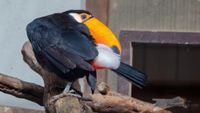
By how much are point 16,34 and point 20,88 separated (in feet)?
2.66

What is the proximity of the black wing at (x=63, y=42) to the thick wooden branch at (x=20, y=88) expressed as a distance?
5.1 inches

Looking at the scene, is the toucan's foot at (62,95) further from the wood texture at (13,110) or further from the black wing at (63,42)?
the wood texture at (13,110)

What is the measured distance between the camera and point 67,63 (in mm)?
2092

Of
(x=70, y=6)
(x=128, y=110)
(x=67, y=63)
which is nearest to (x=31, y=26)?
(x=67, y=63)

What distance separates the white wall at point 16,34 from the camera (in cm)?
311

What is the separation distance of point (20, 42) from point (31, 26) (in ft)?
2.83

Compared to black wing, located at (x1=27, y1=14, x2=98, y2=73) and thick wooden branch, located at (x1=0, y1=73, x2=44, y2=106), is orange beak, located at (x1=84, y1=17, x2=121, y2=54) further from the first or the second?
thick wooden branch, located at (x1=0, y1=73, x2=44, y2=106)

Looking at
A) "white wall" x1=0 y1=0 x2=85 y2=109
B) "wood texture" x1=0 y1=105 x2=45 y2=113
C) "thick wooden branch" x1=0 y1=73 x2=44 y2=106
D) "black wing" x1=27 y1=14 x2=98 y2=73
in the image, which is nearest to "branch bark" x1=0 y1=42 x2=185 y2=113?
"thick wooden branch" x1=0 y1=73 x2=44 y2=106

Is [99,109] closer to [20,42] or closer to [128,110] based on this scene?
[128,110]

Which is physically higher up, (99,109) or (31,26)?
(31,26)

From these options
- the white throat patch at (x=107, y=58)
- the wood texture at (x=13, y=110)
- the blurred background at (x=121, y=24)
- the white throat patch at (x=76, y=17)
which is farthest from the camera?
the blurred background at (x=121, y=24)

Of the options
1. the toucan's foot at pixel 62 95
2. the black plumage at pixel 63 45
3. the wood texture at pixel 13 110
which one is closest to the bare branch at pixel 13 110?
the wood texture at pixel 13 110

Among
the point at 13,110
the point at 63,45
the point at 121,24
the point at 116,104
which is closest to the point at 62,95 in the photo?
the point at 63,45

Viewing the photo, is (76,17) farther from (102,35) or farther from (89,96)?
(89,96)
